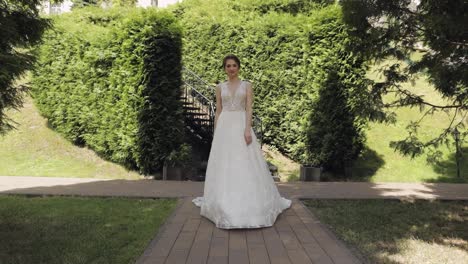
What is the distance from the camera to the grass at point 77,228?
164 inches

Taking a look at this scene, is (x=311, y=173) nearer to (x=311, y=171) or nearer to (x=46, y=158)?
(x=311, y=171)

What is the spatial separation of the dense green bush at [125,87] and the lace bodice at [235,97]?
377cm

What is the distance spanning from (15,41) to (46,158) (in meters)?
7.31

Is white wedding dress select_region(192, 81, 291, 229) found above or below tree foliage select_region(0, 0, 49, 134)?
below

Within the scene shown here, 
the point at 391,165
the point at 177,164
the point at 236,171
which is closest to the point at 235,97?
the point at 236,171

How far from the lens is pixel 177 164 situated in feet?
30.3

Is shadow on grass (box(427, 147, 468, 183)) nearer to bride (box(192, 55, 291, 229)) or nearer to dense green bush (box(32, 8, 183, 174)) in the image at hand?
bride (box(192, 55, 291, 229))

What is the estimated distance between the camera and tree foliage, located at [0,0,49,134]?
388cm

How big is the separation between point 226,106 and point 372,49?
86.1 inches

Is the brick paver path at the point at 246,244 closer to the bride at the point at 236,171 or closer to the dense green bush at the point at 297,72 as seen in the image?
the bride at the point at 236,171

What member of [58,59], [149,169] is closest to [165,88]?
[149,169]

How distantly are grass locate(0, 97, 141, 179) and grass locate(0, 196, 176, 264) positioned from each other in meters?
3.28

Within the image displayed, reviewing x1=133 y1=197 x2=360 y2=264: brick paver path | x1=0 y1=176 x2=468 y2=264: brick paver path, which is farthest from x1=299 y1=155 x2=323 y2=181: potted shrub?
x1=133 y1=197 x2=360 y2=264: brick paver path

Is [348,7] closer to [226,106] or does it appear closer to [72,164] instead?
[226,106]
